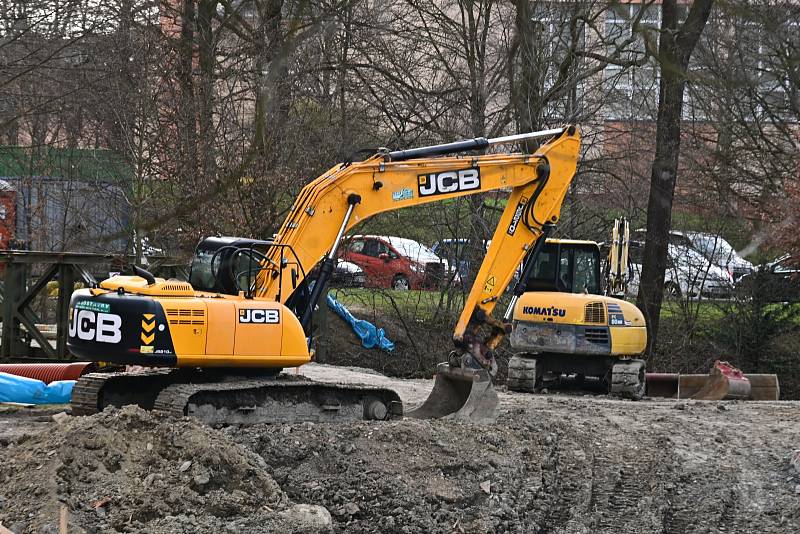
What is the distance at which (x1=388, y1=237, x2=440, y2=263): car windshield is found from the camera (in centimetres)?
2231

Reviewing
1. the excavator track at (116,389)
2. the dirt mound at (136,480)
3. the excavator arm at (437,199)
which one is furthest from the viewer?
the excavator arm at (437,199)

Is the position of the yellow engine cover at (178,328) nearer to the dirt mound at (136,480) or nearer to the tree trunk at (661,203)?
the dirt mound at (136,480)

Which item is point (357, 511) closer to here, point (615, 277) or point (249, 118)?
point (615, 277)

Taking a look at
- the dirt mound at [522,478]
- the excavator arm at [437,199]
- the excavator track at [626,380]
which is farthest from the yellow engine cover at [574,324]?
the dirt mound at [522,478]

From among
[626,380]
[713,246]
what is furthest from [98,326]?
[713,246]

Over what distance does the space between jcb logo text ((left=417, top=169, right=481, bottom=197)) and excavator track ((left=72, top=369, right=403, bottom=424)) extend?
7.05 feet

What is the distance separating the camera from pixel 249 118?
1969 centimetres

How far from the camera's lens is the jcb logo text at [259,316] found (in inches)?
386

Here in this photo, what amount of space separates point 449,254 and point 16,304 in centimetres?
993

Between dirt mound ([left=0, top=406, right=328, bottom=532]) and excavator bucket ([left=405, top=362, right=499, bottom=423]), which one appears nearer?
dirt mound ([left=0, top=406, right=328, bottom=532])

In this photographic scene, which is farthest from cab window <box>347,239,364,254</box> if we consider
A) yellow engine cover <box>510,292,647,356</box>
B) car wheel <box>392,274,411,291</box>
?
yellow engine cover <box>510,292,647,356</box>

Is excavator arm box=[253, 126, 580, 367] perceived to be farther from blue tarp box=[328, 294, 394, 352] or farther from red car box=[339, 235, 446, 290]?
red car box=[339, 235, 446, 290]

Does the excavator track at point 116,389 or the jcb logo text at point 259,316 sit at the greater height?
Result: the jcb logo text at point 259,316

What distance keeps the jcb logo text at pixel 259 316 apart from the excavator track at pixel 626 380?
276 inches
